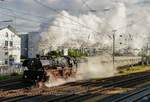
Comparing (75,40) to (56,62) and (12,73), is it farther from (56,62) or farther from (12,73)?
(56,62)

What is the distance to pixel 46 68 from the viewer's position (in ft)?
115

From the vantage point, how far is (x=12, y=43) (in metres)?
102

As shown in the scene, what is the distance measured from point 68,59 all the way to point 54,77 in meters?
4.10

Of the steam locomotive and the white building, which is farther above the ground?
the white building

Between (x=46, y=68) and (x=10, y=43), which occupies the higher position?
(x=10, y=43)

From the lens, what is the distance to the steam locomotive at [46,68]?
34.1 m

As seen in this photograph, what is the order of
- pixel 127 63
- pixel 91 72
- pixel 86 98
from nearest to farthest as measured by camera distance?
pixel 86 98 → pixel 91 72 → pixel 127 63

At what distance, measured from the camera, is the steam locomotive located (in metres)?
34.1

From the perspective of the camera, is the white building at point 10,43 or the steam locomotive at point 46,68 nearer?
the steam locomotive at point 46,68

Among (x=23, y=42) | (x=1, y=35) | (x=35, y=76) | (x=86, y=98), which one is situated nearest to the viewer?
(x=86, y=98)

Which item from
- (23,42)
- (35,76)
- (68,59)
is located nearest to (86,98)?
(35,76)

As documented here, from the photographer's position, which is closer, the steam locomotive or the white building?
the steam locomotive

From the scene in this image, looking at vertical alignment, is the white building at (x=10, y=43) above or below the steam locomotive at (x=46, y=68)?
above

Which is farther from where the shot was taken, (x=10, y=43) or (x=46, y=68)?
(x=10, y=43)
